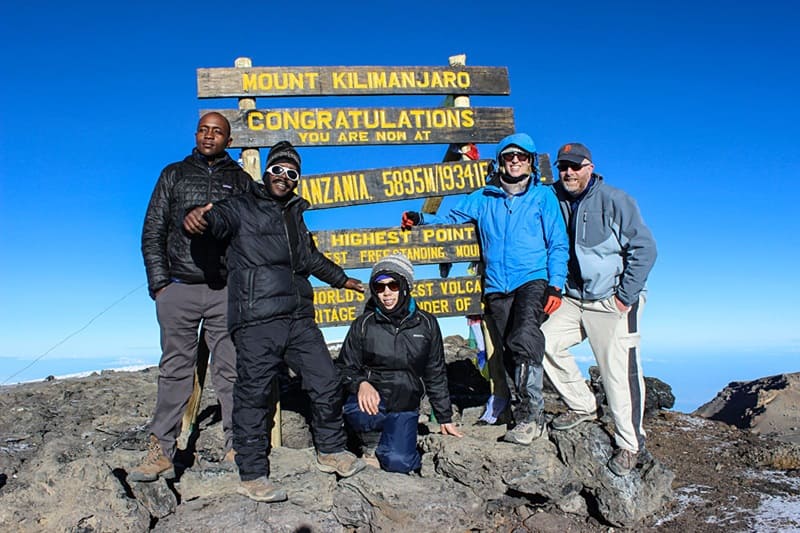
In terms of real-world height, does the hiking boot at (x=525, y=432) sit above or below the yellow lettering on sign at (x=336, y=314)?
below

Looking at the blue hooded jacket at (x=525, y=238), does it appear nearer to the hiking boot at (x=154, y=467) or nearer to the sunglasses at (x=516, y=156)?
the sunglasses at (x=516, y=156)

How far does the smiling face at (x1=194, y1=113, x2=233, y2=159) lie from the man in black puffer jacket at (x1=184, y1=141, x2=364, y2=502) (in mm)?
654

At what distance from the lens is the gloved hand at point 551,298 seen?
5.61 metres

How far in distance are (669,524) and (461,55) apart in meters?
5.78

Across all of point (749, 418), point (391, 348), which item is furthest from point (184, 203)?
point (749, 418)

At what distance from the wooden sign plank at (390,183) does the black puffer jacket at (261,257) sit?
187 cm

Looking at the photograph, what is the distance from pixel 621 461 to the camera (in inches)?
214

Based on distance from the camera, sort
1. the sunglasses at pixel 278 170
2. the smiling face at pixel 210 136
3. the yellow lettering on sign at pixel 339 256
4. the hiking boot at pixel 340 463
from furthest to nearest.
Result: the yellow lettering on sign at pixel 339 256
the smiling face at pixel 210 136
the hiking boot at pixel 340 463
the sunglasses at pixel 278 170

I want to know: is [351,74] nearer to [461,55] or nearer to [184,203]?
[461,55]

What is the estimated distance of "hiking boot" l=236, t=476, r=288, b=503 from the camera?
471cm

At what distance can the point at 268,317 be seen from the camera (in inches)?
188

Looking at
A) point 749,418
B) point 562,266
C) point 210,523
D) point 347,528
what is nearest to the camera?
point 210,523

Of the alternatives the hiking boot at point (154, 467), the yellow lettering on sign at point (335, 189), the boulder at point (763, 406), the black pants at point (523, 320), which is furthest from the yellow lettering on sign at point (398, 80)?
the boulder at point (763, 406)

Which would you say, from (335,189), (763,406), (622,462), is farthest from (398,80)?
(763,406)
